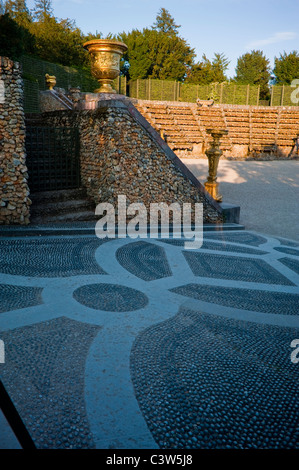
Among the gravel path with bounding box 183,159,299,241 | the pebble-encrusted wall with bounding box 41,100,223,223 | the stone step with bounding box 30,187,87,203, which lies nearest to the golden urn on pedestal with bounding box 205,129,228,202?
the pebble-encrusted wall with bounding box 41,100,223,223

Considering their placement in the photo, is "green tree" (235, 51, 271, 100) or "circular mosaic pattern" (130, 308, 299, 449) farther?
"green tree" (235, 51, 271, 100)

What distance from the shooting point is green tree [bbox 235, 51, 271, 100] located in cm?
3962

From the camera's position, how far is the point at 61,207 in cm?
777

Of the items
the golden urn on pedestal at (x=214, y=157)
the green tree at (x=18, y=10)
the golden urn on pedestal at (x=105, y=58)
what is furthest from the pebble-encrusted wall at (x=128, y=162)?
the green tree at (x=18, y=10)

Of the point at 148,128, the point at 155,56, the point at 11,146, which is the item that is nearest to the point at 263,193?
the point at 148,128

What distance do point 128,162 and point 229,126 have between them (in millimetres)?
16138

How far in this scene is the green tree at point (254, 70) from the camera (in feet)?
130

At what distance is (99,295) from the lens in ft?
13.2

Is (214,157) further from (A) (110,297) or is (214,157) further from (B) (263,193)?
(A) (110,297)

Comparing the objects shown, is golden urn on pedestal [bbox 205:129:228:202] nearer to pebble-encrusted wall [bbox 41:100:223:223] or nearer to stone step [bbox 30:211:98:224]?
pebble-encrusted wall [bbox 41:100:223:223]

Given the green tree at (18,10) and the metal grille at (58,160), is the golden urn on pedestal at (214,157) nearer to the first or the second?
the metal grille at (58,160)

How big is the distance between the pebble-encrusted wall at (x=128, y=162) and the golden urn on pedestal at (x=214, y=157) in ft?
1.73

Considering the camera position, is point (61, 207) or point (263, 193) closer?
point (61, 207)

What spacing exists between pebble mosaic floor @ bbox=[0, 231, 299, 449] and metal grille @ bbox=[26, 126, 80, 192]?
121 inches
